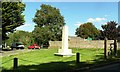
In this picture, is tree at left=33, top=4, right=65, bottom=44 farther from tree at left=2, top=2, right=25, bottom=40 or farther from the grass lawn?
the grass lawn

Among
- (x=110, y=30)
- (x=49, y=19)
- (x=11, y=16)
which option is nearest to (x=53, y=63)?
(x=11, y=16)

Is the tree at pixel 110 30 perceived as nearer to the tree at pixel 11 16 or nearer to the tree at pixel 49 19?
the tree at pixel 49 19

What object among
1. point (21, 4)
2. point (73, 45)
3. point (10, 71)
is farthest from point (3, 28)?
point (10, 71)

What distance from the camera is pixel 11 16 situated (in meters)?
48.8

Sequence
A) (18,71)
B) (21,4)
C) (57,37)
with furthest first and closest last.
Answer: (57,37), (21,4), (18,71)

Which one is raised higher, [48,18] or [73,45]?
[48,18]

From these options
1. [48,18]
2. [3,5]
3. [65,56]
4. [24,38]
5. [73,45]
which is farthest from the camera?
[24,38]

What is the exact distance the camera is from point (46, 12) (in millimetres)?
95750

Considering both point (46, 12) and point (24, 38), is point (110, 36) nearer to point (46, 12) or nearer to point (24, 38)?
point (46, 12)

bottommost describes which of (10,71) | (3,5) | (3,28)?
(10,71)

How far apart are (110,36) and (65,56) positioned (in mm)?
53576

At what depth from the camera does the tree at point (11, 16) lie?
45.9m

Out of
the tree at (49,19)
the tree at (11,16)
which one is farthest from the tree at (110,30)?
the tree at (11,16)

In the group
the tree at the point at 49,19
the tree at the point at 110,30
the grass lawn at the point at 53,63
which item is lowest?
the grass lawn at the point at 53,63
